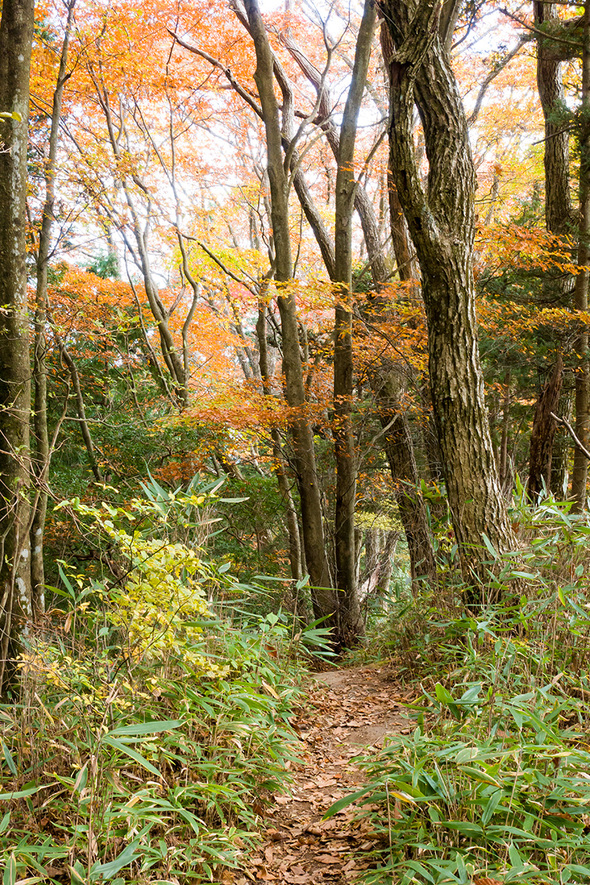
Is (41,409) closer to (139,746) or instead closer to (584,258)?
(139,746)

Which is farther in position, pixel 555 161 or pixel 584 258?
pixel 555 161

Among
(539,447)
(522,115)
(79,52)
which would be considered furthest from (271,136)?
(522,115)

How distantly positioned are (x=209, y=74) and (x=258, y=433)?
6.18 meters

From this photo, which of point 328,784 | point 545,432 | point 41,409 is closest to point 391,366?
point 545,432

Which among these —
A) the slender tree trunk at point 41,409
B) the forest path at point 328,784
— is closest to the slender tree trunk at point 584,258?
the forest path at point 328,784

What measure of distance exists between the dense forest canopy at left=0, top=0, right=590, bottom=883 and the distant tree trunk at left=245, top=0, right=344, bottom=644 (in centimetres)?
4

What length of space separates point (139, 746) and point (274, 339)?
813 centimetres

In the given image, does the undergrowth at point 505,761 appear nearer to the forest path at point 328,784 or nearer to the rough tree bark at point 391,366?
the forest path at point 328,784

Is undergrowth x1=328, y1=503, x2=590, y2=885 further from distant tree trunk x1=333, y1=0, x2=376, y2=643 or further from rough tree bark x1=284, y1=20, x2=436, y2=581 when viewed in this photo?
distant tree trunk x1=333, y1=0, x2=376, y2=643

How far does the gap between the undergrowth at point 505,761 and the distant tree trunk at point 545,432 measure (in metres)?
4.22

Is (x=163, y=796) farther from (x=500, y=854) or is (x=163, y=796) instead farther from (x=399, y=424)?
(x=399, y=424)

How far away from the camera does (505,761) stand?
1996 millimetres

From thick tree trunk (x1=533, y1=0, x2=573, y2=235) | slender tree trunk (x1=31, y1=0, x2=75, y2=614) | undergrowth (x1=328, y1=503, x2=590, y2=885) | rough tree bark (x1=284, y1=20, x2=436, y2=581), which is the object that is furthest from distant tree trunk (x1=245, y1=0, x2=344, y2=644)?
thick tree trunk (x1=533, y1=0, x2=573, y2=235)

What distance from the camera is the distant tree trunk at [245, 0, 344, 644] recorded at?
262 inches
